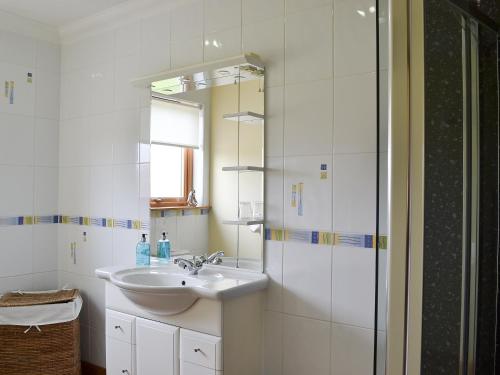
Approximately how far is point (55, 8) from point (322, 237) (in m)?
2.15

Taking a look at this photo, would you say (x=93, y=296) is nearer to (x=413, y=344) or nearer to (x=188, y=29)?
(x=188, y=29)

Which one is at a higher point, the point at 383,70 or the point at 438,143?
the point at 383,70

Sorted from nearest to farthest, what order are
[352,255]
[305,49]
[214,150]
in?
[352,255] < [305,49] < [214,150]

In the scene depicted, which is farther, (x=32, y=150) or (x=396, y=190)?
(x=32, y=150)

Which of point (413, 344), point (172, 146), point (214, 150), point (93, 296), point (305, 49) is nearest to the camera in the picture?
point (413, 344)

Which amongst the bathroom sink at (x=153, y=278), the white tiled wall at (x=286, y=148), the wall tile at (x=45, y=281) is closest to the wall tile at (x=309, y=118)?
the white tiled wall at (x=286, y=148)

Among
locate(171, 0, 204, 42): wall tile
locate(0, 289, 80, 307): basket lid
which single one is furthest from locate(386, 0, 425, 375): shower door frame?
locate(0, 289, 80, 307): basket lid

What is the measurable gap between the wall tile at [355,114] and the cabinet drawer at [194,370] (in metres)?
1.06

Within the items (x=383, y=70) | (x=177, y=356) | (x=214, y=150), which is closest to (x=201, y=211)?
(x=214, y=150)

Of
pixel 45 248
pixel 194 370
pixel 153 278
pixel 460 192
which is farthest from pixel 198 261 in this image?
pixel 460 192

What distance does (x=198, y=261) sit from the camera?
2297 millimetres

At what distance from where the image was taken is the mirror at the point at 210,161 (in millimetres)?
2148

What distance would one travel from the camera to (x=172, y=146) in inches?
97.8

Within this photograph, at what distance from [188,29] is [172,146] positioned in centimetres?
64
